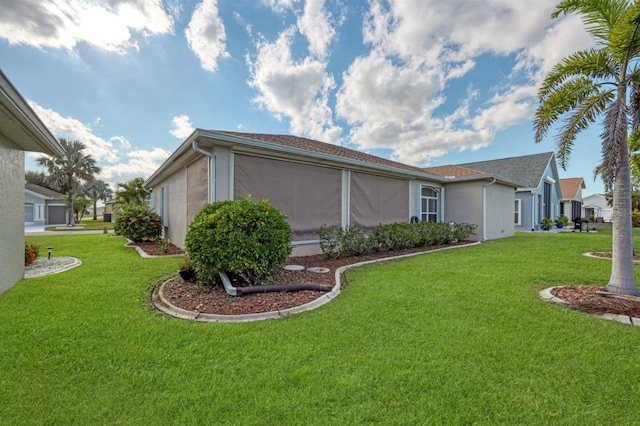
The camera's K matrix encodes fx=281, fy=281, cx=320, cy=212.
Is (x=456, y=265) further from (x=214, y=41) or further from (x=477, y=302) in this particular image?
(x=214, y=41)

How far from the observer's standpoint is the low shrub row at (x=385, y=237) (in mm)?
7578

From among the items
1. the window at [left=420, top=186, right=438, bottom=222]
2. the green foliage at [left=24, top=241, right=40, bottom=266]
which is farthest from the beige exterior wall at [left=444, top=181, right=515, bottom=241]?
the green foliage at [left=24, top=241, right=40, bottom=266]

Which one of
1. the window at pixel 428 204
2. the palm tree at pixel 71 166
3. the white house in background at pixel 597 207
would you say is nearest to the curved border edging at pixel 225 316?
the window at pixel 428 204

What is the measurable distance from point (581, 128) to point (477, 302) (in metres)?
3.70

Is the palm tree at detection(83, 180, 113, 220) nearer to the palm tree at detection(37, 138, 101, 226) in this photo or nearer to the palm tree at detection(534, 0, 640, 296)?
the palm tree at detection(37, 138, 101, 226)

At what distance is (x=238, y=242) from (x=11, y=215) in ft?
14.0

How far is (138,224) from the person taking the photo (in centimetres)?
1134

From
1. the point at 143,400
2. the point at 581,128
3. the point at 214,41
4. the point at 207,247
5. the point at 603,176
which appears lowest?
the point at 143,400

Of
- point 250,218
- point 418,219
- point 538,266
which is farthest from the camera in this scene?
point 418,219

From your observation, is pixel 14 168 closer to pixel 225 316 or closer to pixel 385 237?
pixel 225 316

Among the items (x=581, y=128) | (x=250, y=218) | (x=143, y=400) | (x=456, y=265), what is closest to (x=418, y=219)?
(x=456, y=265)

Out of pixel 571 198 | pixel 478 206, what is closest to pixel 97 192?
pixel 478 206

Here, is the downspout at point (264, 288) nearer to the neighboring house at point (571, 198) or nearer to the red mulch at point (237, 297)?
the red mulch at point (237, 297)

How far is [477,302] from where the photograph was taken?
13.6 feet
